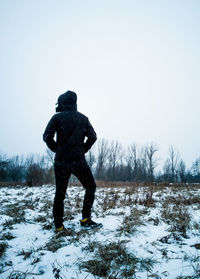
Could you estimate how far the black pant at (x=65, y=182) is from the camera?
2.07m

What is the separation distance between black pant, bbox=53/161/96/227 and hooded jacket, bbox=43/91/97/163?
0.10 metres

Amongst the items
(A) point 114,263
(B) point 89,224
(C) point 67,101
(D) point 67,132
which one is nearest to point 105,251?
(A) point 114,263

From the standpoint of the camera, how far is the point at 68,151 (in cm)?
216

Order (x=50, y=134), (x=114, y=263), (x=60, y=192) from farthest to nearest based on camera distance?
1. (x=50, y=134)
2. (x=60, y=192)
3. (x=114, y=263)

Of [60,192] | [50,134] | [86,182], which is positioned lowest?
[60,192]

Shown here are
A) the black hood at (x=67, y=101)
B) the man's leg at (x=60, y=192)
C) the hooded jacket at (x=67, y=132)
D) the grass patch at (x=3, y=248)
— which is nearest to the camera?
the grass patch at (x=3, y=248)

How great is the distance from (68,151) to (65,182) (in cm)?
46

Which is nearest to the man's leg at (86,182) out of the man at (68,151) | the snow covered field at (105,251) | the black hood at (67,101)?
the man at (68,151)

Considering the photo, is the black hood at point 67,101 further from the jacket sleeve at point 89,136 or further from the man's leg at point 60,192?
the man's leg at point 60,192

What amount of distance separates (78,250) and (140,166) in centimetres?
4207

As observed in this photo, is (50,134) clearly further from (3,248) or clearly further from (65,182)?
(3,248)

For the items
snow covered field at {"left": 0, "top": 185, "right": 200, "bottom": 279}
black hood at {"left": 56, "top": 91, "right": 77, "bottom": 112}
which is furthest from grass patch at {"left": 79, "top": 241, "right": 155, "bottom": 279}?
black hood at {"left": 56, "top": 91, "right": 77, "bottom": 112}

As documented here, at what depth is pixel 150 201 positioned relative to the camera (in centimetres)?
353

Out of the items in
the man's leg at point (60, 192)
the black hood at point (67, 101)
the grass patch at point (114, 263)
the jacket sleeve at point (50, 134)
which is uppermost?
the black hood at point (67, 101)
